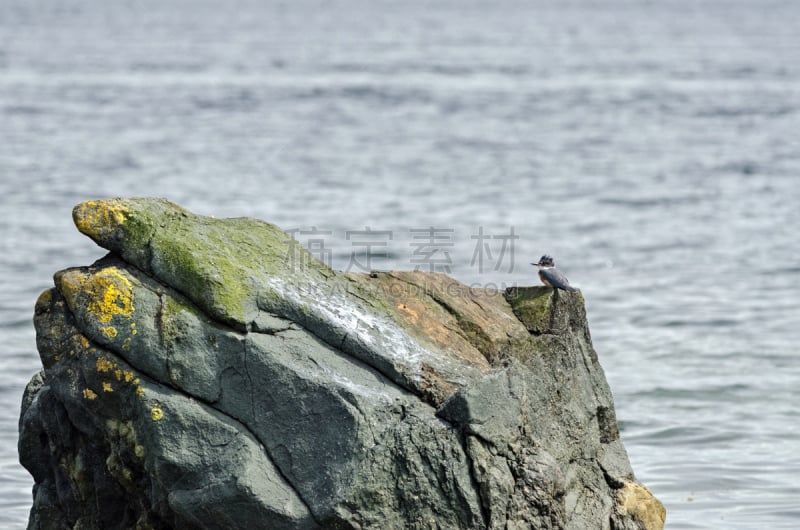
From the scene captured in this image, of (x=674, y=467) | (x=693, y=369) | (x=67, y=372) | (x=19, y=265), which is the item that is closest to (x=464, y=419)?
(x=67, y=372)

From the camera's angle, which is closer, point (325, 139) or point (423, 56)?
point (325, 139)

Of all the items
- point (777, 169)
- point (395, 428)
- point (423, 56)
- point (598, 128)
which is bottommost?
point (395, 428)

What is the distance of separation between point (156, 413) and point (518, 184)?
68.6 feet

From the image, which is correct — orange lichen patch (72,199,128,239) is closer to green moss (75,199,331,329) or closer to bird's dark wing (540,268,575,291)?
green moss (75,199,331,329)

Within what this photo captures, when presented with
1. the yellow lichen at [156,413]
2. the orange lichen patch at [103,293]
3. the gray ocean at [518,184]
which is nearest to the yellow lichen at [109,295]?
the orange lichen patch at [103,293]

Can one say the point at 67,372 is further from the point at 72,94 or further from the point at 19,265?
the point at 72,94

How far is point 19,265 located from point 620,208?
12.8 metres

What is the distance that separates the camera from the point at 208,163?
29.0m

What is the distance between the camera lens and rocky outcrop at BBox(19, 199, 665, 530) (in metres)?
6.41

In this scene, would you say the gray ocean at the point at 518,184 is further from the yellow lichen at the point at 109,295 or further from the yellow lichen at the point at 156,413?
the yellow lichen at the point at 156,413

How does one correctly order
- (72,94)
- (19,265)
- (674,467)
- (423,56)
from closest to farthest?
1. (674,467)
2. (19,265)
3. (72,94)
4. (423,56)

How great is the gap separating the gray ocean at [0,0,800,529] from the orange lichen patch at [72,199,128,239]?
133 inches

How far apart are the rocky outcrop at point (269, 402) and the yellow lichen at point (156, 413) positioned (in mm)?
21

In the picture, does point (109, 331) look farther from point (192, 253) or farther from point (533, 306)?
point (533, 306)
